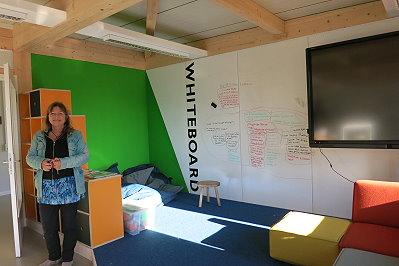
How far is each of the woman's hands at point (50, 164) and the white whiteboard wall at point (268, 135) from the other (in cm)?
272

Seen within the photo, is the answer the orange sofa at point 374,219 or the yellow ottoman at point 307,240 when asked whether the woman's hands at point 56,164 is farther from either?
the orange sofa at point 374,219

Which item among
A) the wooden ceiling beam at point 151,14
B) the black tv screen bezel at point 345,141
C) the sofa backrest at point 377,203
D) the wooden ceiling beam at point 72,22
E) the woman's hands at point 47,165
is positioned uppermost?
the wooden ceiling beam at point 151,14

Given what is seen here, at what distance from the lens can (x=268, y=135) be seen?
4.22 metres

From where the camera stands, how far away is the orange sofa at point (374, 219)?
216cm

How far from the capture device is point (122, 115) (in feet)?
17.4

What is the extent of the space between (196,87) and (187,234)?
2.53 m

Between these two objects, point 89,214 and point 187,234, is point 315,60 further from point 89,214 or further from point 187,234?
point 89,214

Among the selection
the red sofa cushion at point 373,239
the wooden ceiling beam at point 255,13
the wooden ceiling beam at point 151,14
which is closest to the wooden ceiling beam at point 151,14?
the wooden ceiling beam at point 151,14

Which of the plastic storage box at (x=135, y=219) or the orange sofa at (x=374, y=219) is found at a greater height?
the orange sofa at (x=374, y=219)

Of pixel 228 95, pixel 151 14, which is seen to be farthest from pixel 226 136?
pixel 151 14

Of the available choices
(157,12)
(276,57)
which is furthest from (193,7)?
(276,57)

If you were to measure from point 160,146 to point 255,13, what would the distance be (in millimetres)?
3095

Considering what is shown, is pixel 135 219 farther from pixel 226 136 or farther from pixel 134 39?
pixel 134 39

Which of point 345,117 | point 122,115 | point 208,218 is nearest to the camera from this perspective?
point 345,117
